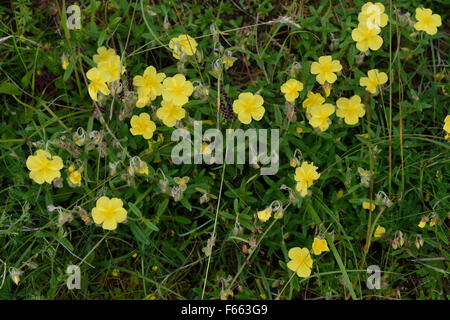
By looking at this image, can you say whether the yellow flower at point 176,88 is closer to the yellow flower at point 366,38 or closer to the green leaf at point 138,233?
the green leaf at point 138,233

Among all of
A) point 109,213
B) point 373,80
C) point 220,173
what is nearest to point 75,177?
point 109,213

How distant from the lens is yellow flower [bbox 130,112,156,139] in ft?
7.81

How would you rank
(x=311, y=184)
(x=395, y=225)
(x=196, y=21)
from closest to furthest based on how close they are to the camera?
(x=311, y=184), (x=395, y=225), (x=196, y=21)

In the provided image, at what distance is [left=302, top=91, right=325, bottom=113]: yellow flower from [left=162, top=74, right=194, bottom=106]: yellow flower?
635 millimetres

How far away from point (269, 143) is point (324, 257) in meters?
0.71

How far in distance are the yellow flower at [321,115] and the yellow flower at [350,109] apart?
0.34ft

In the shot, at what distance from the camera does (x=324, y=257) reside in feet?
8.38

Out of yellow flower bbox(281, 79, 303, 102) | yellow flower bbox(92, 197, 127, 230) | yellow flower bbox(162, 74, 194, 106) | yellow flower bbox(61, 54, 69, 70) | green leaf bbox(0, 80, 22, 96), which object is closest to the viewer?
yellow flower bbox(92, 197, 127, 230)

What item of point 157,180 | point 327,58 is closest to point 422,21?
point 327,58

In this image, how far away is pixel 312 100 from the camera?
2.47 meters

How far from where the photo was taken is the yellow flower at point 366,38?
2.47m

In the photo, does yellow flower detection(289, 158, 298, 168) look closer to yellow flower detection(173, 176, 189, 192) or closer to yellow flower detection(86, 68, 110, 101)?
yellow flower detection(173, 176, 189, 192)

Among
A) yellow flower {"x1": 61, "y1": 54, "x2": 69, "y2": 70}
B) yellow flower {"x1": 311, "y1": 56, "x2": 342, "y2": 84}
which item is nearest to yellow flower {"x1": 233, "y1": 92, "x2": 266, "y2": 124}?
yellow flower {"x1": 311, "y1": 56, "x2": 342, "y2": 84}

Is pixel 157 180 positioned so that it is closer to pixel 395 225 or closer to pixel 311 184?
pixel 311 184
